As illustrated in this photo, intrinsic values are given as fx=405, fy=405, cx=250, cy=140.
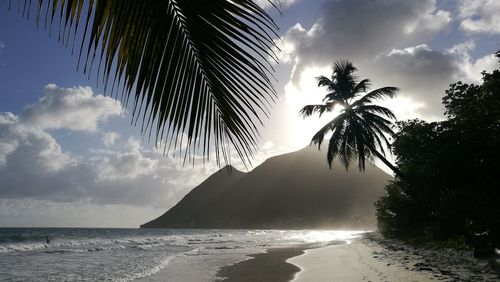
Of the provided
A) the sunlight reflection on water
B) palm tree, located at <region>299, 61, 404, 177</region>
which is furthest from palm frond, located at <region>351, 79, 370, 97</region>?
the sunlight reflection on water

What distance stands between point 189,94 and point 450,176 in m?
17.0

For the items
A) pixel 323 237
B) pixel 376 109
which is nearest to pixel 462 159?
pixel 376 109

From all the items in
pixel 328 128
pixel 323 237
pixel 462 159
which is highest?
pixel 328 128

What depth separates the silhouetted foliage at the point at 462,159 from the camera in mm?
14266

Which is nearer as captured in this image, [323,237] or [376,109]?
[376,109]

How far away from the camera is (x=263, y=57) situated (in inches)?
61.9

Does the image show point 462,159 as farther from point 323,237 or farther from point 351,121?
point 323,237

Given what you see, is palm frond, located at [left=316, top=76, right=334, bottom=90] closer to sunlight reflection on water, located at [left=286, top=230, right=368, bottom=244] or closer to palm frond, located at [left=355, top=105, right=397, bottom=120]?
palm frond, located at [left=355, top=105, right=397, bottom=120]

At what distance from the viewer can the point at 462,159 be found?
15469mm

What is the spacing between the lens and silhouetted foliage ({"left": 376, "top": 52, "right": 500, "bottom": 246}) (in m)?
14.3

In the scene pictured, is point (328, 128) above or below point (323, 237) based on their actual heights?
above

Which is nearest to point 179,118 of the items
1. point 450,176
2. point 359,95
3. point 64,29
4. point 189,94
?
point 189,94

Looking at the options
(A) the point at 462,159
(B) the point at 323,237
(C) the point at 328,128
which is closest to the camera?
(A) the point at 462,159

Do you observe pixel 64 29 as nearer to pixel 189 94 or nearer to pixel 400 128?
pixel 189 94
